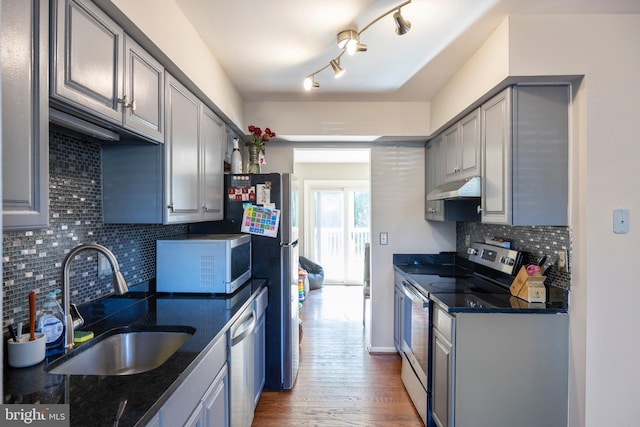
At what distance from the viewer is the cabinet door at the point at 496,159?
6.29 ft

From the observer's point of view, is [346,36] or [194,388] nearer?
[194,388]

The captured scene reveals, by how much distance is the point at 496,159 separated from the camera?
6.64 ft

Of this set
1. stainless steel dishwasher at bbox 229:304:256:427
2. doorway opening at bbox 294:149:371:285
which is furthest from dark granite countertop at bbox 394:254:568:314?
doorway opening at bbox 294:149:371:285

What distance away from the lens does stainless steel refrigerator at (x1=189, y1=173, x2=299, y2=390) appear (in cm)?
261

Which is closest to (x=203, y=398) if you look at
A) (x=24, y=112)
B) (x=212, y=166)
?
(x=24, y=112)

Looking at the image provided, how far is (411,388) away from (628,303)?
1.45 metres

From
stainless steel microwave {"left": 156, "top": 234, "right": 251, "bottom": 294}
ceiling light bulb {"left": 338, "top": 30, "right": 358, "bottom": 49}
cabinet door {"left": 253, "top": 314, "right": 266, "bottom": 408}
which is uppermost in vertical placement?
ceiling light bulb {"left": 338, "top": 30, "right": 358, "bottom": 49}

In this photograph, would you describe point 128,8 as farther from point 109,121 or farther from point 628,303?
point 628,303

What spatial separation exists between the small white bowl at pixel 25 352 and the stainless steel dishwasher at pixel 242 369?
743mm

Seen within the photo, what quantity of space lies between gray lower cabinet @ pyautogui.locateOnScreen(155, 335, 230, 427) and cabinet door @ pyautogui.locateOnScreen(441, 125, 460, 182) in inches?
79.0

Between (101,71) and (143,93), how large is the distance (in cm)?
28

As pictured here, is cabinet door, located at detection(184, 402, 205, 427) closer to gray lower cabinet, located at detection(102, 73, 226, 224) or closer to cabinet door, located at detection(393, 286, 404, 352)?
gray lower cabinet, located at detection(102, 73, 226, 224)

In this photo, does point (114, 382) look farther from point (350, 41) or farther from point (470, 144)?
point (470, 144)

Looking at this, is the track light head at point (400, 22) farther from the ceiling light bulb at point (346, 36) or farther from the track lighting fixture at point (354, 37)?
the ceiling light bulb at point (346, 36)
